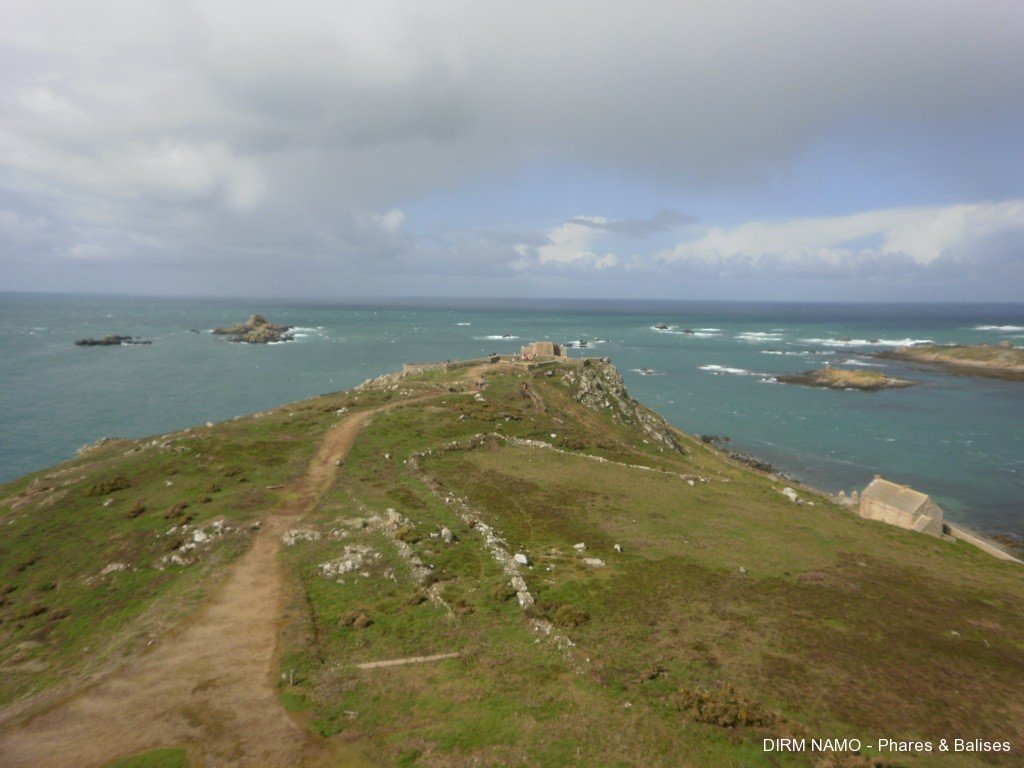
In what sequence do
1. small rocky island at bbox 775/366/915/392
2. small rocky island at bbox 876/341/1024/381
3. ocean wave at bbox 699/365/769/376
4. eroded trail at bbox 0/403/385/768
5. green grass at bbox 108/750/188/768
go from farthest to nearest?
ocean wave at bbox 699/365/769/376, small rocky island at bbox 876/341/1024/381, small rocky island at bbox 775/366/915/392, eroded trail at bbox 0/403/385/768, green grass at bbox 108/750/188/768

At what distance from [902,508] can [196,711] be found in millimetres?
54638

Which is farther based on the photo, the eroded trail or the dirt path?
the dirt path

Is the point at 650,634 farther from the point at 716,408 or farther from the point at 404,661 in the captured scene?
the point at 716,408

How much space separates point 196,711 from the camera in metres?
19.4

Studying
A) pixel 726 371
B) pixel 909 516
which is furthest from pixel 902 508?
pixel 726 371

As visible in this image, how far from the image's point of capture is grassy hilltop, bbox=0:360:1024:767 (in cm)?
1858

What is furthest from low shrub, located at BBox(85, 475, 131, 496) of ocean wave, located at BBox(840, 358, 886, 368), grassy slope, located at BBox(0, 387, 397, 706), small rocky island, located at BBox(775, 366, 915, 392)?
ocean wave, located at BBox(840, 358, 886, 368)

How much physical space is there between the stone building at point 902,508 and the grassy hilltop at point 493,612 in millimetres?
Answer: 7866

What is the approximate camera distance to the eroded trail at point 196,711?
57.7ft

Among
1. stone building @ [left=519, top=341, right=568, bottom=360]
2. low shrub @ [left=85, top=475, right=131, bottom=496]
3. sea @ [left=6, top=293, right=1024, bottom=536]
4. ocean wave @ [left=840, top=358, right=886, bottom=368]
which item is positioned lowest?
sea @ [left=6, top=293, right=1024, bottom=536]

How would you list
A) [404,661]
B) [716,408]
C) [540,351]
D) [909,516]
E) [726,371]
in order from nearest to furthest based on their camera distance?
[404,661] → [909,516] → [540,351] → [716,408] → [726,371]

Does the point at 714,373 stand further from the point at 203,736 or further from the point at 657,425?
the point at 203,736

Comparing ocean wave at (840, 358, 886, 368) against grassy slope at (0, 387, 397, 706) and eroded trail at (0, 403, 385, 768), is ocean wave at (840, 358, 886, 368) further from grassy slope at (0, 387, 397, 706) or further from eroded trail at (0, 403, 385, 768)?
eroded trail at (0, 403, 385, 768)

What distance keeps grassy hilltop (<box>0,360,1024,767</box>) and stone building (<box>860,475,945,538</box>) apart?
25.8 feet
